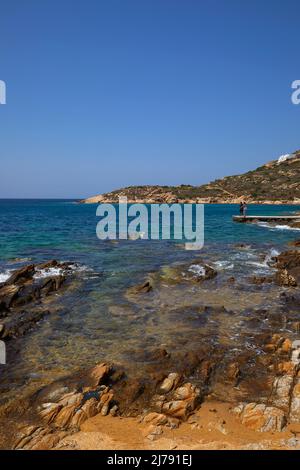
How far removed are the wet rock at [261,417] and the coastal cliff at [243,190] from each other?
362 feet

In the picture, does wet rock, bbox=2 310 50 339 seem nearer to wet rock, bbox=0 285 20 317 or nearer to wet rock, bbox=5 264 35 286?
wet rock, bbox=0 285 20 317

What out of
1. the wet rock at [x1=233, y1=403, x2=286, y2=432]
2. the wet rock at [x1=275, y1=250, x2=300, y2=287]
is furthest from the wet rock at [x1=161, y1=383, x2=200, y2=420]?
the wet rock at [x1=275, y1=250, x2=300, y2=287]

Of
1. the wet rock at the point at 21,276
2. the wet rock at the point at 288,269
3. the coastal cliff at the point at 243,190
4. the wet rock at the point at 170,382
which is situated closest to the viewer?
the wet rock at the point at 170,382

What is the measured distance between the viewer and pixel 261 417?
267 inches

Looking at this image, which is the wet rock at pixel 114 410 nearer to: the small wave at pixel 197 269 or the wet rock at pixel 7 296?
the wet rock at pixel 7 296

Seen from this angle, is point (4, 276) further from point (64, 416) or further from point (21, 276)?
point (64, 416)

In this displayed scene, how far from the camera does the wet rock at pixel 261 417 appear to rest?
21.5ft

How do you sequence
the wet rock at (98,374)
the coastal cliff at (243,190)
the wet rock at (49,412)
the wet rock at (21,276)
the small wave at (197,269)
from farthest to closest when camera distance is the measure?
the coastal cliff at (243,190), the small wave at (197,269), the wet rock at (21,276), the wet rock at (98,374), the wet rock at (49,412)

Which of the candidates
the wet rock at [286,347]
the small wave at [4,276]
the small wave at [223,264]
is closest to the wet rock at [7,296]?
the small wave at [4,276]

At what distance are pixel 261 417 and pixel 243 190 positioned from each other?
137459 mm

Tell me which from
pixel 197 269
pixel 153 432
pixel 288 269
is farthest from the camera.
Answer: pixel 288 269

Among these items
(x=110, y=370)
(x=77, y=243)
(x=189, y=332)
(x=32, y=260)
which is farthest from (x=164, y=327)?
(x=77, y=243)

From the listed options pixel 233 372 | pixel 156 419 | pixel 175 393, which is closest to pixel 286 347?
pixel 233 372

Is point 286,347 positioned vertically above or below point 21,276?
below
